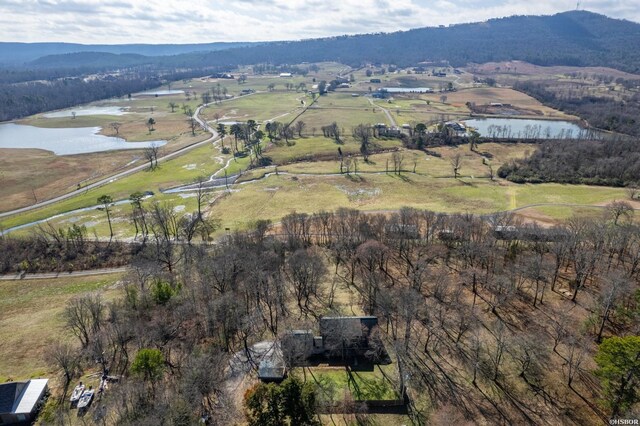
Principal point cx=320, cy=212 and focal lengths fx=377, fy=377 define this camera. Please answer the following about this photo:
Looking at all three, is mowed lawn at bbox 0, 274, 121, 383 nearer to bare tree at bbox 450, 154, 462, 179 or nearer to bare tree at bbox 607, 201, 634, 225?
bare tree at bbox 607, 201, 634, 225

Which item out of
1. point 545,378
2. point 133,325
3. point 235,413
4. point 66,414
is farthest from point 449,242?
point 66,414

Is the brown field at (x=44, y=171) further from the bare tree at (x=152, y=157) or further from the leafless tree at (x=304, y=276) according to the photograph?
A: the leafless tree at (x=304, y=276)

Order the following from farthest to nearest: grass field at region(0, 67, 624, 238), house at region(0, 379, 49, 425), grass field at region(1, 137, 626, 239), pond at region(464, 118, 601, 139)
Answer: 1. pond at region(464, 118, 601, 139)
2. grass field at region(0, 67, 624, 238)
3. grass field at region(1, 137, 626, 239)
4. house at region(0, 379, 49, 425)

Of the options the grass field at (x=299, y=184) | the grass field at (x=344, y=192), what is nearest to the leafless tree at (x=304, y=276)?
the grass field at (x=344, y=192)

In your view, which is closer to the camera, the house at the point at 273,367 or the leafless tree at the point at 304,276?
the house at the point at 273,367

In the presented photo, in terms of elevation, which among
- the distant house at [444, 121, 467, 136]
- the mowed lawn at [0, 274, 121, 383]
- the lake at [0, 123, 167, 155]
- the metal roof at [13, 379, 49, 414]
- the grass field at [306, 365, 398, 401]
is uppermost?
the distant house at [444, 121, 467, 136]

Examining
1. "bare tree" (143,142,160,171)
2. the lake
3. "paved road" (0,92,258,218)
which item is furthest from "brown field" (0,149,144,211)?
the lake
